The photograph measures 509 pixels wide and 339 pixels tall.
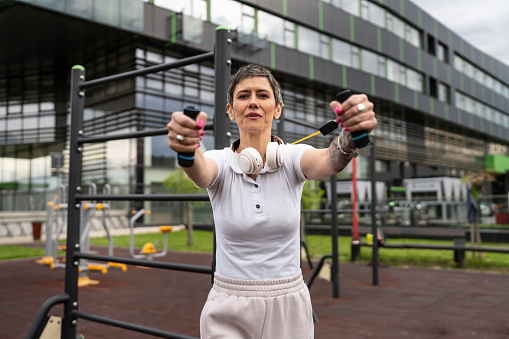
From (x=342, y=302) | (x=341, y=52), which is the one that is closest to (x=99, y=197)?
(x=342, y=302)

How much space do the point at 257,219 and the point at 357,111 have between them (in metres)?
0.52

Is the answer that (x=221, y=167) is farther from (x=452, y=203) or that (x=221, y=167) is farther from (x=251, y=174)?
(x=452, y=203)

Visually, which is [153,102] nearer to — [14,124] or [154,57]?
[154,57]

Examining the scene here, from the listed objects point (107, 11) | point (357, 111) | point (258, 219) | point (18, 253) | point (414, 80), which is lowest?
point (18, 253)

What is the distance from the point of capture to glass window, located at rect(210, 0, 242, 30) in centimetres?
1775

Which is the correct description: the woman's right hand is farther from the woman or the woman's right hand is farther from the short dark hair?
the short dark hair

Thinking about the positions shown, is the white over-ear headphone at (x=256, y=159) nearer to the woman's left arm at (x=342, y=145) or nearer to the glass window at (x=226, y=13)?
the woman's left arm at (x=342, y=145)

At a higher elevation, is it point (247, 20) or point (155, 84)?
point (247, 20)

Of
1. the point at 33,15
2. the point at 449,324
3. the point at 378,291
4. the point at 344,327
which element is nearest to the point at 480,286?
the point at 378,291

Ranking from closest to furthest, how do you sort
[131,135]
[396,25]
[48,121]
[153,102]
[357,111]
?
[357,111] < [131,135] < [153,102] < [48,121] < [396,25]

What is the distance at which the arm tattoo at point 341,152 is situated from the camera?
52.8 inches

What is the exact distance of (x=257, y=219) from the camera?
4.92ft

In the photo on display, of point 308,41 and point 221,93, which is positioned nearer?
point 221,93

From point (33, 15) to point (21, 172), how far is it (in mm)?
10422
